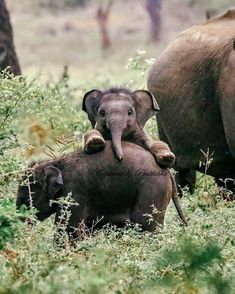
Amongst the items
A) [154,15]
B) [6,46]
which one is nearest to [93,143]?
[6,46]

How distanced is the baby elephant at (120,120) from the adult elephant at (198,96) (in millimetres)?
1061

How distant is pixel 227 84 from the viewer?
388 inches

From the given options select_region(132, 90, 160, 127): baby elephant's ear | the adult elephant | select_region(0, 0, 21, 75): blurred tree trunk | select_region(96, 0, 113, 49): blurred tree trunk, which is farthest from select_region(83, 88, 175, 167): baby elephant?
select_region(96, 0, 113, 49): blurred tree trunk

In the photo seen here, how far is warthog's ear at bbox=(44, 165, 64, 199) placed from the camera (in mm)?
8328

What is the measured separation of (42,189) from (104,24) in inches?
1423

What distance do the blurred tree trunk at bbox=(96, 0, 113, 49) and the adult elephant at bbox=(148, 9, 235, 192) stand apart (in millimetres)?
32103

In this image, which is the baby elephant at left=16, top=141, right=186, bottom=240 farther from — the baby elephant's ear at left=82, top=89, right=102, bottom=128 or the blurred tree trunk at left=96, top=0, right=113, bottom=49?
the blurred tree trunk at left=96, top=0, right=113, bottom=49

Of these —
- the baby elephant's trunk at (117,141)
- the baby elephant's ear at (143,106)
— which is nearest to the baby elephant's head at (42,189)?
the baby elephant's trunk at (117,141)

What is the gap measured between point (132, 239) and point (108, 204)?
0.70 metres

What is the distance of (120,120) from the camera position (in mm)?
8609

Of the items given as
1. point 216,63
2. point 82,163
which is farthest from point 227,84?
point 82,163

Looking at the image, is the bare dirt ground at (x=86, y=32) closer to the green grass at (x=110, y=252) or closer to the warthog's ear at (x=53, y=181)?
the green grass at (x=110, y=252)

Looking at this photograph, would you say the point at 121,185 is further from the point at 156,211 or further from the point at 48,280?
the point at 48,280

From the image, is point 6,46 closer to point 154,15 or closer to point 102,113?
point 102,113
